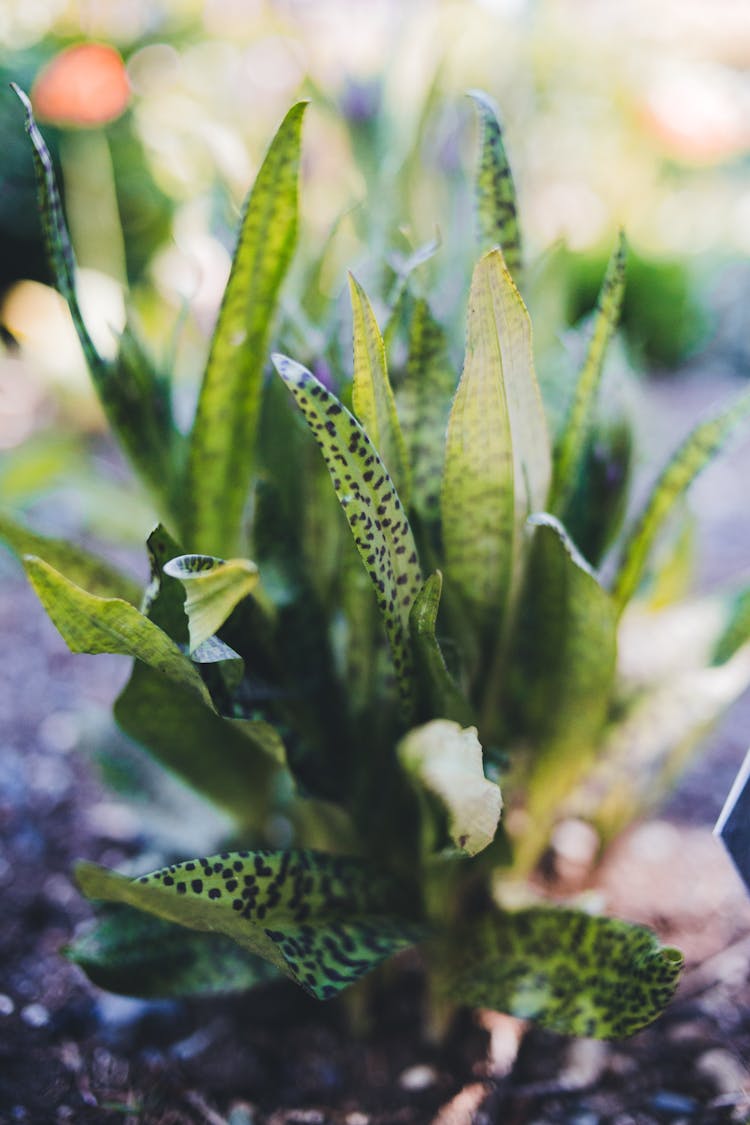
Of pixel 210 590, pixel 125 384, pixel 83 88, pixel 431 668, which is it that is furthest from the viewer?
pixel 83 88

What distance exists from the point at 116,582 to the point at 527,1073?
0.50m

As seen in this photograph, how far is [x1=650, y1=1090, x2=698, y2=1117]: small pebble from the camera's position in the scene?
69 centimetres

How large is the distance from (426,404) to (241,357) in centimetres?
13

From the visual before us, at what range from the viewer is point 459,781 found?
1.68 feet

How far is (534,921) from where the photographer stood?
2.14 feet

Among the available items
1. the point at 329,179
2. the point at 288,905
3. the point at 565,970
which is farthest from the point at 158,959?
the point at 329,179

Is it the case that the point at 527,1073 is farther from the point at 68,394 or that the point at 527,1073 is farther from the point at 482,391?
the point at 68,394

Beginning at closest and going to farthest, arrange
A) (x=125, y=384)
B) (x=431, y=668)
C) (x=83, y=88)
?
1. (x=431, y=668)
2. (x=125, y=384)
3. (x=83, y=88)

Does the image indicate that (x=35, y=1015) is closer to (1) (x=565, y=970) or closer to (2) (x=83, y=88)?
(1) (x=565, y=970)

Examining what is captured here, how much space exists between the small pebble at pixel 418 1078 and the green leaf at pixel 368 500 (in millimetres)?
369

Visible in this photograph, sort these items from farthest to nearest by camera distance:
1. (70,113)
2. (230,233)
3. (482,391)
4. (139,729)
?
(70,113) < (230,233) < (139,729) < (482,391)

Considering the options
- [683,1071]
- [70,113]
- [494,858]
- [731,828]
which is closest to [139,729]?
[494,858]

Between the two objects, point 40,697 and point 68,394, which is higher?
point 68,394

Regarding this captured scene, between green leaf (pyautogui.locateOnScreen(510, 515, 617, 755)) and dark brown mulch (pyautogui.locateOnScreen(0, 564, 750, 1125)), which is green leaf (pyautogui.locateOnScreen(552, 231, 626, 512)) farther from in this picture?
dark brown mulch (pyautogui.locateOnScreen(0, 564, 750, 1125))
